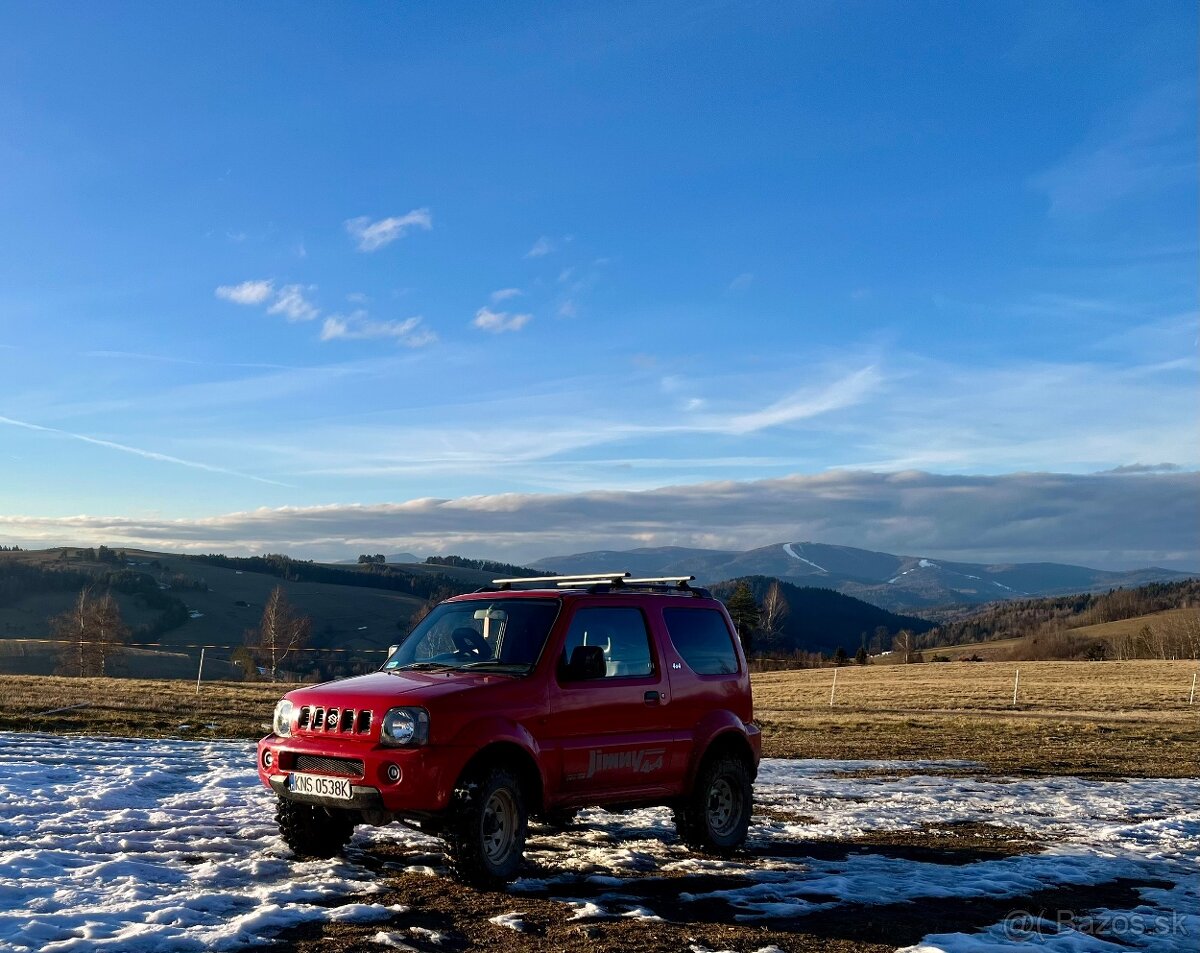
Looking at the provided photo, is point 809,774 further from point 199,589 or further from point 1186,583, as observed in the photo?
point 1186,583

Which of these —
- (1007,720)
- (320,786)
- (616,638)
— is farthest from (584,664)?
(1007,720)

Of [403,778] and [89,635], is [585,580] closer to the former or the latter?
[403,778]

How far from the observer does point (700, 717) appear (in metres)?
9.32

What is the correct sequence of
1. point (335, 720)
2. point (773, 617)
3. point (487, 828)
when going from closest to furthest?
1. point (487, 828)
2. point (335, 720)
3. point (773, 617)

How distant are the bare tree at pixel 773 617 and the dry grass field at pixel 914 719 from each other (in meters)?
66.5

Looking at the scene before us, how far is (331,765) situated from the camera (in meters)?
7.57

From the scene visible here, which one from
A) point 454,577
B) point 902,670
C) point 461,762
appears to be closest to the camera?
point 461,762

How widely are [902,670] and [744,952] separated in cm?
6250

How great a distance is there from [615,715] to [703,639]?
1.51 m

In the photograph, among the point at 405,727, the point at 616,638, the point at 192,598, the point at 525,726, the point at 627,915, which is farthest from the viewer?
the point at 192,598

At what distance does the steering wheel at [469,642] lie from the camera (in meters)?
8.50

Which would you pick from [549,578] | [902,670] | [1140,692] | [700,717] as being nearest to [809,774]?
[700,717]

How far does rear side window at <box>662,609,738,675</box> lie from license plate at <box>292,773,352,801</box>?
3135mm

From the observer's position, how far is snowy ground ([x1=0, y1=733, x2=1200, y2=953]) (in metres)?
6.53
